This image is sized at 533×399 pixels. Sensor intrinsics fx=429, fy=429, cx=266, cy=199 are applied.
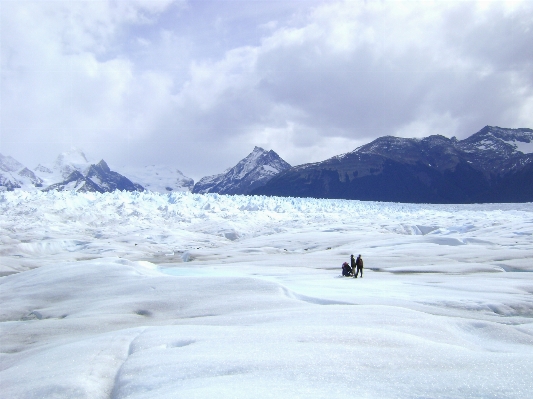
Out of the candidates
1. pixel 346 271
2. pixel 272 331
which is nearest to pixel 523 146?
pixel 346 271

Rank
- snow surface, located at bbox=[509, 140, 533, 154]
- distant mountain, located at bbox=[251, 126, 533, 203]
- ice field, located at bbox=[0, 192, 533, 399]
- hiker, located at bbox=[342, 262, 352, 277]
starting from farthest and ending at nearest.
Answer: snow surface, located at bbox=[509, 140, 533, 154] < distant mountain, located at bbox=[251, 126, 533, 203] < hiker, located at bbox=[342, 262, 352, 277] < ice field, located at bbox=[0, 192, 533, 399]

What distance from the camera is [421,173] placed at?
14762 cm

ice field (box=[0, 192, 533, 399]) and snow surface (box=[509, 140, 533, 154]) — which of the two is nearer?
ice field (box=[0, 192, 533, 399])

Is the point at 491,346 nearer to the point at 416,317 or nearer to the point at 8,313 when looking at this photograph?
the point at 416,317

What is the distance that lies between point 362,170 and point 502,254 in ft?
440

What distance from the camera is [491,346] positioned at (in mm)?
5383

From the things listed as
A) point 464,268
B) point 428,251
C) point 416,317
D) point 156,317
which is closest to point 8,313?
point 156,317

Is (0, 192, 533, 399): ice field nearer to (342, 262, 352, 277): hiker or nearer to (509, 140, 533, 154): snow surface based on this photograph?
(342, 262, 352, 277): hiker

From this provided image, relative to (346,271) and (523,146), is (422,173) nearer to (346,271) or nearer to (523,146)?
(523,146)

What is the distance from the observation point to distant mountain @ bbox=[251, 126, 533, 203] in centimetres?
13800

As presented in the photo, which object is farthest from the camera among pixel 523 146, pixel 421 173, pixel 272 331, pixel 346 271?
pixel 523 146

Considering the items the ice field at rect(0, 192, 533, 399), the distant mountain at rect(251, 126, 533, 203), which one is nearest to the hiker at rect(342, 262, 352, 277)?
the ice field at rect(0, 192, 533, 399)

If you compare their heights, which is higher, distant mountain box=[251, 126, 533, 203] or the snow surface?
the snow surface

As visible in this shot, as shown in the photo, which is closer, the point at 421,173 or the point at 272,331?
the point at 272,331
